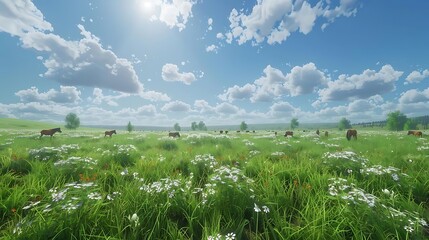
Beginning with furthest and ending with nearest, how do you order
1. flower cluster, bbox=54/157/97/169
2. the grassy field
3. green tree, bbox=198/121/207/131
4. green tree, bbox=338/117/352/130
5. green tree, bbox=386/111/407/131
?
green tree, bbox=198/121/207/131, green tree, bbox=338/117/352/130, green tree, bbox=386/111/407/131, flower cluster, bbox=54/157/97/169, the grassy field

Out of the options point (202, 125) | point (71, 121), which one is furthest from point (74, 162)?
point (202, 125)

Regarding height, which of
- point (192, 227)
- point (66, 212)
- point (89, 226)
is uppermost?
point (66, 212)

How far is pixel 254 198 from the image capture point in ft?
15.4

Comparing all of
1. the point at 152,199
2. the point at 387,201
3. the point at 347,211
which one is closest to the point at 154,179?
the point at 152,199

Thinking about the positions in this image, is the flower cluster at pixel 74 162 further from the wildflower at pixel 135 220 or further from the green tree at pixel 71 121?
the green tree at pixel 71 121

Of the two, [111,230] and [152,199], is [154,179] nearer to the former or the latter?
[152,199]

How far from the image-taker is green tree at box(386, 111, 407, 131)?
8944cm

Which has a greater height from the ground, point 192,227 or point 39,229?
point 39,229

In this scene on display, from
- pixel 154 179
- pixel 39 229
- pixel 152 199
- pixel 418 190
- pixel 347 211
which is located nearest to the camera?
pixel 39 229

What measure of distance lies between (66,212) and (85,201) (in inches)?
14.7

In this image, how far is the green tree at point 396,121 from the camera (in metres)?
89.4

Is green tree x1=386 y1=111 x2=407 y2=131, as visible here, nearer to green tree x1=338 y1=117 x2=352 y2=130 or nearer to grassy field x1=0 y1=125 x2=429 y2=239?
green tree x1=338 y1=117 x2=352 y2=130

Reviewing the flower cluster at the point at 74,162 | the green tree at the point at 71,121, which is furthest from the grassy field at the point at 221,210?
the green tree at the point at 71,121

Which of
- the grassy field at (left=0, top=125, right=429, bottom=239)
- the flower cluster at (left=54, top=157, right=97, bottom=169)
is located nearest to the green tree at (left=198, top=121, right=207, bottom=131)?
the flower cluster at (left=54, top=157, right=97, bottom=169)
